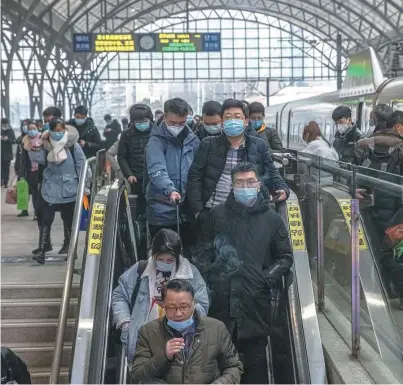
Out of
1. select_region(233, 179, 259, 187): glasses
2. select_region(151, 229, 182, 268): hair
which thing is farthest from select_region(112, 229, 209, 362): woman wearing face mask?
select_region(233, 179, 259, 187): glasses

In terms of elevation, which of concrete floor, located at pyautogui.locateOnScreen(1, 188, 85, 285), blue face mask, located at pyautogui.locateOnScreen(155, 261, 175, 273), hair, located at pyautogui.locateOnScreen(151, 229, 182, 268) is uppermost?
hair, located at pyautogui.locateOnScreen(151, 229, 182, 268)

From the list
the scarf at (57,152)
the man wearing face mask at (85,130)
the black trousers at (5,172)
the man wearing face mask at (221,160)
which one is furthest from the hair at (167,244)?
the black trousers at (5,172)

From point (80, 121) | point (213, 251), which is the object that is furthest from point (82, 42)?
point (213, 251)

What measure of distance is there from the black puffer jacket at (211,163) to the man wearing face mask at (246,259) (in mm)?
615

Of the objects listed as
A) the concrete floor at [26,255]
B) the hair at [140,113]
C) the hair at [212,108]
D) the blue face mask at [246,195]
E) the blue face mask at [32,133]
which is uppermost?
the hair at [212,108]

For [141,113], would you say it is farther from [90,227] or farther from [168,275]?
[168,275]

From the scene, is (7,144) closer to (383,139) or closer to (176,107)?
(176,107)

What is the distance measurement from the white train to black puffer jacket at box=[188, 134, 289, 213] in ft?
12.7

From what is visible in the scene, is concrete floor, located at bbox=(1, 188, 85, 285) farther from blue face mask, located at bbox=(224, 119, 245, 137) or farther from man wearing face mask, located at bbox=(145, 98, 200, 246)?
blue face mask, located at bbox=(224, 119, 245, 137)

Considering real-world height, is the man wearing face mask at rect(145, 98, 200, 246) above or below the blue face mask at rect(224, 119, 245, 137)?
below

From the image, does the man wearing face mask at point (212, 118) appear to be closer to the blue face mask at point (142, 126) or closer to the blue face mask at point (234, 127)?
the blue face mask at point (234, 127)

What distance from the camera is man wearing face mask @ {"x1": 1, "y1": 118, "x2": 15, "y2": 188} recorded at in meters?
17.2

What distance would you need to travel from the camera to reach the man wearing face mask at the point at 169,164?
18.3 feet

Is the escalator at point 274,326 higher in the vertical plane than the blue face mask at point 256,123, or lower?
lower
